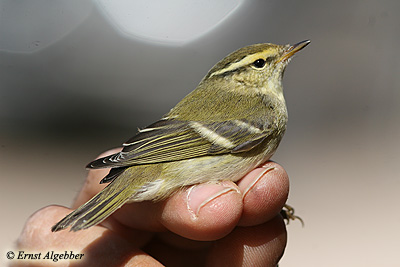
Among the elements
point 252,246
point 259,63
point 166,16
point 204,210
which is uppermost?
point 166,16

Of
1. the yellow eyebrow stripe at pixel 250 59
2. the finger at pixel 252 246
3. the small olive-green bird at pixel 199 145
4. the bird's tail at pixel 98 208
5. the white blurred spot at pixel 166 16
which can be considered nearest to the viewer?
the bird's tail at pixel 98 208

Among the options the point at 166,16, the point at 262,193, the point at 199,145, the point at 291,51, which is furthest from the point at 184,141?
the point at 166,16

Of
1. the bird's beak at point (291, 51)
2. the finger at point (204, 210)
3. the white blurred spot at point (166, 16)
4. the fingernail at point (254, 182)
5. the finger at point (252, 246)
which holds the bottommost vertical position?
the finger at point (252, 246)

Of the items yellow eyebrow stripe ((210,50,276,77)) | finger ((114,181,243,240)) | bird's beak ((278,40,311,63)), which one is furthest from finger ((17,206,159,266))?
bird's beak ((278,40,311,63))

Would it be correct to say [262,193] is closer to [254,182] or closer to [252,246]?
[254,182]

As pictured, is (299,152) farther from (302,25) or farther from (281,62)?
(281,62)

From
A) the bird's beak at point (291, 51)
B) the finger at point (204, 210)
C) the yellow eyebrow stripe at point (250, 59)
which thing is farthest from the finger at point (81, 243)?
the bird's beak at point (291, 51)

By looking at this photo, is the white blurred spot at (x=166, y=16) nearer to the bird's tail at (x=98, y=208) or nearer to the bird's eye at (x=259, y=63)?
the bird's eye at (x=259, y=63)

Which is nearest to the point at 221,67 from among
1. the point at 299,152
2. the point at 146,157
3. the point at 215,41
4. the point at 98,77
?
the point at 146,157
